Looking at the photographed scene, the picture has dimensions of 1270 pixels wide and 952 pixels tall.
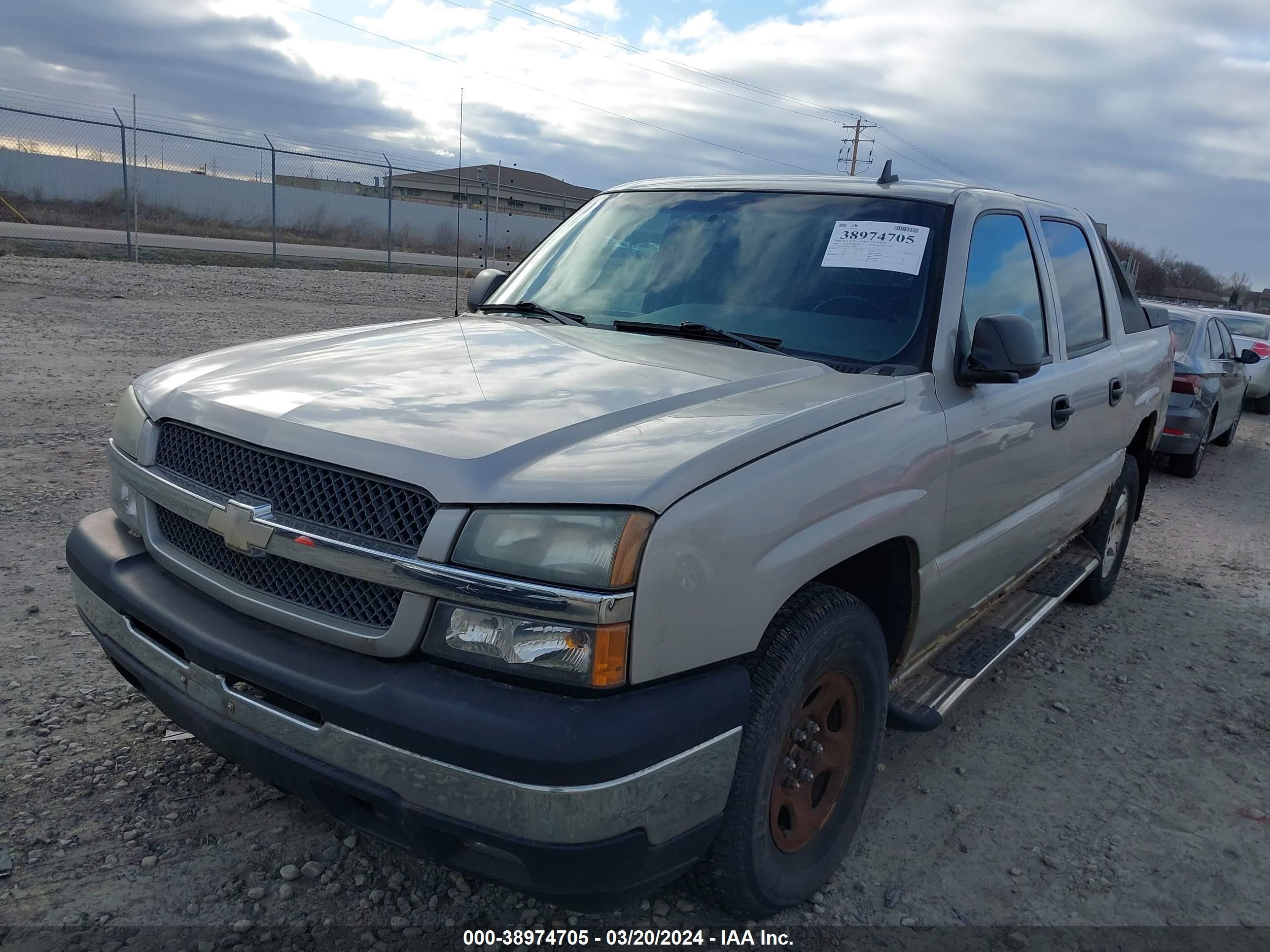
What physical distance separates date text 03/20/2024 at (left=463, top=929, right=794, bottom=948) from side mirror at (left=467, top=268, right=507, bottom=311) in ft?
7.95

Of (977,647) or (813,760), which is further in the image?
(977,647)

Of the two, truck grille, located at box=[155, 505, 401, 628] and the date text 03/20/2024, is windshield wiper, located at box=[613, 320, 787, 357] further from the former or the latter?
the date text 03/20/2024

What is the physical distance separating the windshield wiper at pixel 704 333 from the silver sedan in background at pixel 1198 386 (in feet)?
21.9

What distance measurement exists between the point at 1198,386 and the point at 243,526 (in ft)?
30.6

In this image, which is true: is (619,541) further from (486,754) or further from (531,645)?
(486,754)

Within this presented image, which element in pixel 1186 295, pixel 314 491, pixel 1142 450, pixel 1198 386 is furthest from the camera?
pixel 1186 295

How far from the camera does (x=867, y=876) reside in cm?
283

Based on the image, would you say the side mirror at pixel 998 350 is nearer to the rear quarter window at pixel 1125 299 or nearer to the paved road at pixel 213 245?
the rear quarter window at pixel 1125 299

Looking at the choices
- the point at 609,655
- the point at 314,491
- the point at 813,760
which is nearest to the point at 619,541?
the point at 609,655

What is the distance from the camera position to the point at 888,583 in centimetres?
288

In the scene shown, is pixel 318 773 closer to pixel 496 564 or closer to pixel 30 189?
pixel 496 564

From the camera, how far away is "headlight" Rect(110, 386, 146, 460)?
2639mm

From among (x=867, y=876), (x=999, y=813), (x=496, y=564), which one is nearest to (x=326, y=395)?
(x=496, y=564)

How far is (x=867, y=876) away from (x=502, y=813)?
4.73ft
